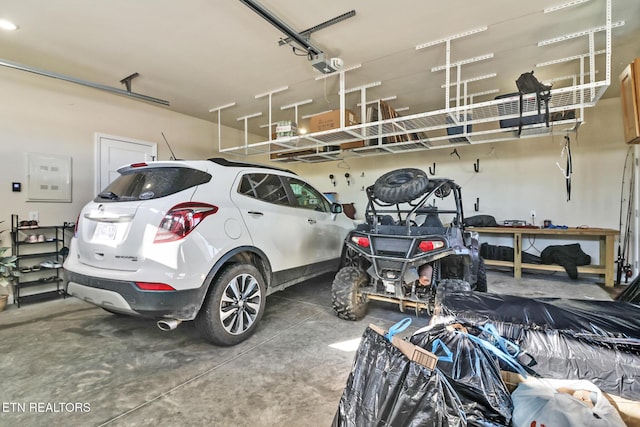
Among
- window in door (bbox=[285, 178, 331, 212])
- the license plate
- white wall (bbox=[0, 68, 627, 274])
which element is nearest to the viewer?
the license plate

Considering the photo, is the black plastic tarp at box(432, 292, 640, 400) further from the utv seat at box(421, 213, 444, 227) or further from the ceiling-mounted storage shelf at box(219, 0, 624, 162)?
the ceiling-mounted storage shelf at box(219, 0, 624, 162)

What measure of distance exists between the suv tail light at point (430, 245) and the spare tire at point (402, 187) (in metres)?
0.48

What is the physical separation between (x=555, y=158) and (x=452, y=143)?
6.22 feet

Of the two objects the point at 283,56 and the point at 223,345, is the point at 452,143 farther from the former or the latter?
the point at 223,345

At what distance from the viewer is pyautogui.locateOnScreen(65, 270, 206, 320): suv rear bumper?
2.06m

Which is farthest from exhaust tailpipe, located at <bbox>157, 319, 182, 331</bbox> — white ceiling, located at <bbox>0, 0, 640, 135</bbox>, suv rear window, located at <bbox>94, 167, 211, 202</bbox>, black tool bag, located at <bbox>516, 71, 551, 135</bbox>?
black tool bag, located at <bbox>516, 71, 551, 135</bbox>

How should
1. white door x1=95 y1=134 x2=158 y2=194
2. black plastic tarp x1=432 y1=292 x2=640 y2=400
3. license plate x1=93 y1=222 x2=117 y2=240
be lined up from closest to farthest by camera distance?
1. black plastic tarp x1=432 y1=292 x2=640 y2=400
2. license plate x1=93 y1=222 x2=117 y2=240
3. white door x1=95 y1=134 x2=158 y2=194

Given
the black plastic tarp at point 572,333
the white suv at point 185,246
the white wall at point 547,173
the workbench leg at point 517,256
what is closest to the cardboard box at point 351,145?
the white wall at point 547,173

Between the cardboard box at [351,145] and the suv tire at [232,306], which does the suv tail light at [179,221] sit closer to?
the suv tire at [232,306]

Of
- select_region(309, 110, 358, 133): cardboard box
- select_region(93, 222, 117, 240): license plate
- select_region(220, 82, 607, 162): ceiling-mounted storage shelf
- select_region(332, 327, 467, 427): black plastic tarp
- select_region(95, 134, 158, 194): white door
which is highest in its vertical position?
select_region(309, 110, 358, 133): cardboard box

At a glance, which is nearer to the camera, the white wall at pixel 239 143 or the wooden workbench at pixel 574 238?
the white wall at pixel 239 143

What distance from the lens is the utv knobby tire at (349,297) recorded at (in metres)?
2.95

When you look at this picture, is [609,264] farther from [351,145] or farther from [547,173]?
[351,145]

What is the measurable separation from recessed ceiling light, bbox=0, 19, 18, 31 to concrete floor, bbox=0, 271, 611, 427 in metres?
3.03
